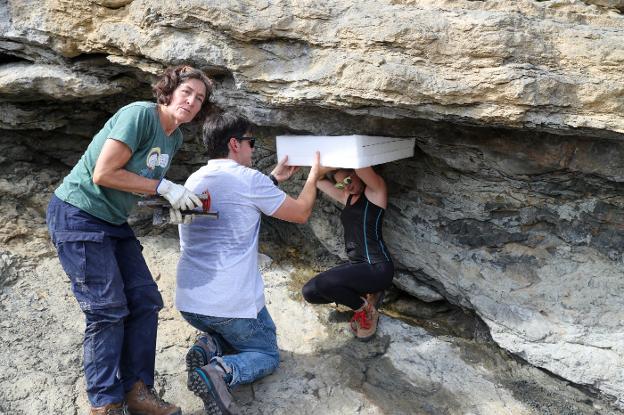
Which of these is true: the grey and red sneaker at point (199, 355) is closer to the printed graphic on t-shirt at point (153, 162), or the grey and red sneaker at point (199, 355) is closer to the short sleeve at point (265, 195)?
the short sleeve at point (265, 195)

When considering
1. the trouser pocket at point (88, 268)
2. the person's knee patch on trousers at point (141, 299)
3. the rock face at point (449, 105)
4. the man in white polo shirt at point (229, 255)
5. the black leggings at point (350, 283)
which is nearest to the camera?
the trouser pocket at point (88, 268)

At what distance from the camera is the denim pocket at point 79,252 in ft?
9.61

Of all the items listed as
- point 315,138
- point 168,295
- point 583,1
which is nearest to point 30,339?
point 168,295

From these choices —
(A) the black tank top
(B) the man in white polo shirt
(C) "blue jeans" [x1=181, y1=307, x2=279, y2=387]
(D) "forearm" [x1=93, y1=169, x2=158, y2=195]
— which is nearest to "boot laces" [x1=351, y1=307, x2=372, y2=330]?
(A) the black tank top

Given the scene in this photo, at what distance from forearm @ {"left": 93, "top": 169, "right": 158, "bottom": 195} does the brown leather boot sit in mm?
1038

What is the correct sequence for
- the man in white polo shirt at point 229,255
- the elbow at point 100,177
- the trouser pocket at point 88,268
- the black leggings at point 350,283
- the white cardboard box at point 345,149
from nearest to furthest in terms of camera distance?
the elbow at point 100,177
the trouser pocket at point 88,268
the man in white polo shirt at point 229,255
the white cardboard box at point 345,149
the black leggings at point 350,283

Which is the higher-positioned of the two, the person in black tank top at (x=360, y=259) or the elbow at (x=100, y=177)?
the elbow at (x=100, y=177)

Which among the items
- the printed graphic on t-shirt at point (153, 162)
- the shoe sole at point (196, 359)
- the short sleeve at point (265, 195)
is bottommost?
the shoe sole at point (196, 359)

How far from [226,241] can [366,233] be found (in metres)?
1.14

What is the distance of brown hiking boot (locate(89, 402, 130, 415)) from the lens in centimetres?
296

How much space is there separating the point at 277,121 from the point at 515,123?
4.78ft

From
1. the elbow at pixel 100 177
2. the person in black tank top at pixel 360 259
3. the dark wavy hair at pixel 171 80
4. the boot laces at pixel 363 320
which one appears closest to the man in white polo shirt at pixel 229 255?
the dark wavy hair at pixel 171 80

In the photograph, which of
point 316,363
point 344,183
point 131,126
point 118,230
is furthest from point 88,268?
point 344,183

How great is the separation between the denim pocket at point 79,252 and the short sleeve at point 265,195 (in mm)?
837
